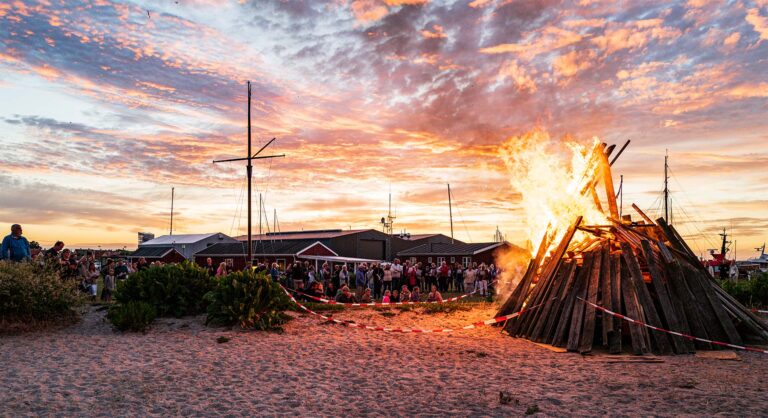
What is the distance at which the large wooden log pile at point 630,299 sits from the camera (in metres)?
11.7

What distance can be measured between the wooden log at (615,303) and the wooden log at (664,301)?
65 cm

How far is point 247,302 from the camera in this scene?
1432cm

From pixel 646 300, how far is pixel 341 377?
21.9ft

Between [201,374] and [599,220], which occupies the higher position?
[599,220]

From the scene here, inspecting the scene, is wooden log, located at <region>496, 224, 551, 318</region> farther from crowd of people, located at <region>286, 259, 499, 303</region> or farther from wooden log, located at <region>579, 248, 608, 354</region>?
crowd of people, located at <region>286, 259, 499, 303</region>

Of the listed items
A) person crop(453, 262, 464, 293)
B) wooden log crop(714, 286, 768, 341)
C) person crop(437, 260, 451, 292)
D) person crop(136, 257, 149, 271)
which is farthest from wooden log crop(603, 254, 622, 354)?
person crop(453, 262, 464, 293)

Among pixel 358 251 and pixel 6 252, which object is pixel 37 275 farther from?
pixel 358 251

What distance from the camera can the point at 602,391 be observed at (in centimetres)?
857

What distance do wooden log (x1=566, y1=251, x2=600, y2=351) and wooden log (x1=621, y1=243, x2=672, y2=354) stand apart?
670 mm

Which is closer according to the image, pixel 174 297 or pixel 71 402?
pixel 71 402

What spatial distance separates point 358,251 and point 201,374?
47181 mm

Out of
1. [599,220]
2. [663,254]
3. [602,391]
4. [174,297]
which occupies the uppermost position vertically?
[599,220]

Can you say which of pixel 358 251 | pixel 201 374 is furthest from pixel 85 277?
pixel 358 251

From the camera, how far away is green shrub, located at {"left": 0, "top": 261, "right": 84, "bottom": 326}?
43.3ft
